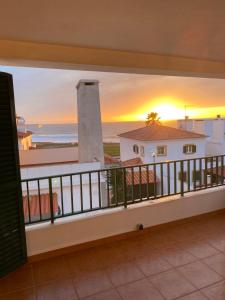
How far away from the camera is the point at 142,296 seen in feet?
5.90

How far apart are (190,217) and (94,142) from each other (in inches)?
190

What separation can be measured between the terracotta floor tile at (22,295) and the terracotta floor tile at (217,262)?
1.60 metres

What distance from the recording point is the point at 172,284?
1.92 m

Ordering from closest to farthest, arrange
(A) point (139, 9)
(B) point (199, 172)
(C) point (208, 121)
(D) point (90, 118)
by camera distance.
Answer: (A) point (139, 9) < (B) point (199, 172) < (D) point (90, 118) < (C) point (208, 121)

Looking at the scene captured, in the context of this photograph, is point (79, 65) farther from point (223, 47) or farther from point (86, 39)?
point (223, 47)

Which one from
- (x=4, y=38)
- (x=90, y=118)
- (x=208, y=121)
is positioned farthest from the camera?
(x=208, y=121)

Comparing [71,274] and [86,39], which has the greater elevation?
[86,39]

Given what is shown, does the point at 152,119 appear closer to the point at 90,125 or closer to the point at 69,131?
the point at 90,125

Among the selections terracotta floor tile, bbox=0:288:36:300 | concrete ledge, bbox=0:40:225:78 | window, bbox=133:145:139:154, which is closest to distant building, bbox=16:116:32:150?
concrete ledge, bbox=0:40:225:78

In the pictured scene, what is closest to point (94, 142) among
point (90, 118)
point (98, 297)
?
point (90, 118)

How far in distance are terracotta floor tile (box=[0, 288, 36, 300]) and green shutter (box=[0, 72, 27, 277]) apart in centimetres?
27

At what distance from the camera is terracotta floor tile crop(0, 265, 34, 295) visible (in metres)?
1.93

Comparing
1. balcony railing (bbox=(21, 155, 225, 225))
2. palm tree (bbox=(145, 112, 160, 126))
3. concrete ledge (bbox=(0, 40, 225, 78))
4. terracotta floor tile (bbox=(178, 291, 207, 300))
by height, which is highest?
concrete ledge (bbox=(0, 40, 225, 78))

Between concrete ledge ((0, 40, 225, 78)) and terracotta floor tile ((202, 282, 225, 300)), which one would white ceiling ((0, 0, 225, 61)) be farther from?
terracotta floor tile ((202, 282, 225, 300))
